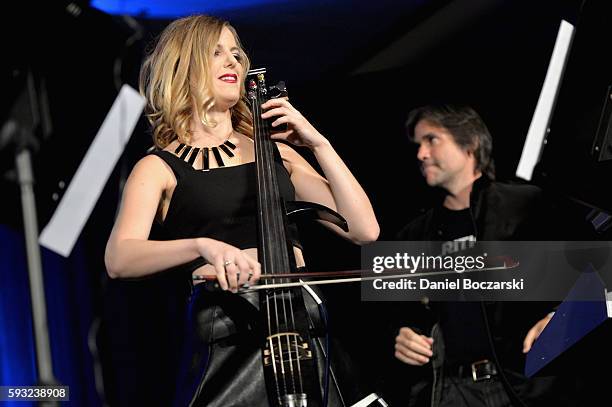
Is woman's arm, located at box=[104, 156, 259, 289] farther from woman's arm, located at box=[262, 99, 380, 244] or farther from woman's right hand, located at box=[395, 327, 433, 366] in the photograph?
woman's right hand, located at box=[395, 327, 433, 366]

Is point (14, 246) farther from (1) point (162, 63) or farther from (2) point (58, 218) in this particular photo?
(1) point (162, 63)

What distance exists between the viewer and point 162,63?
191 centimetres

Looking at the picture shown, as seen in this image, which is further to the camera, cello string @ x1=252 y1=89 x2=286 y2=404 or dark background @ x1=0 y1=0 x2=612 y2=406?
dark background @ x1=0 y1=0 x2=612 y2=406

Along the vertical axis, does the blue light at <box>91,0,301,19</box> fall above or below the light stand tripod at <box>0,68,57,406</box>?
above

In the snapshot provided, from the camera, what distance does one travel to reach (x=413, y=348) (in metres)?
2.63

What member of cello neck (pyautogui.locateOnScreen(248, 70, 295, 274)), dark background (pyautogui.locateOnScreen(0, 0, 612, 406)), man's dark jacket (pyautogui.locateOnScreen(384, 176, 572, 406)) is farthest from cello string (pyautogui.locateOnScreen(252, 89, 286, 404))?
man's dark jacket (pyautogui.locateOnScreen(384, 176, 572, 406))

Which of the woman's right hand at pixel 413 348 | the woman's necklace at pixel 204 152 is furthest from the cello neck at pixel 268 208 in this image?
the woman's right hand at pixel 413 348

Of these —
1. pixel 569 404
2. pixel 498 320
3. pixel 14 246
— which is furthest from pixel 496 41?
pixel 14 246

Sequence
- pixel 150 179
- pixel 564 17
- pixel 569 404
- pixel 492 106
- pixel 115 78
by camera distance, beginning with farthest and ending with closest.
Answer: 1. pixel 492 106
2. pixel 564 17
3. pixel 115 78
4. pixel 569 404
5. pixel 150 179

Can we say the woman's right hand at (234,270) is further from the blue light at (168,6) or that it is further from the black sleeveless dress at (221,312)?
the blue light at (168,6)

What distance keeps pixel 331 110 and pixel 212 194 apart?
4.33ft

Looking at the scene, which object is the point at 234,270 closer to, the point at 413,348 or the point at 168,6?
the point at 413,348

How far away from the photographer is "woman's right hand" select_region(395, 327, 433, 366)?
262 centimetres

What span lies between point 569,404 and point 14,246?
1648 millimetres
